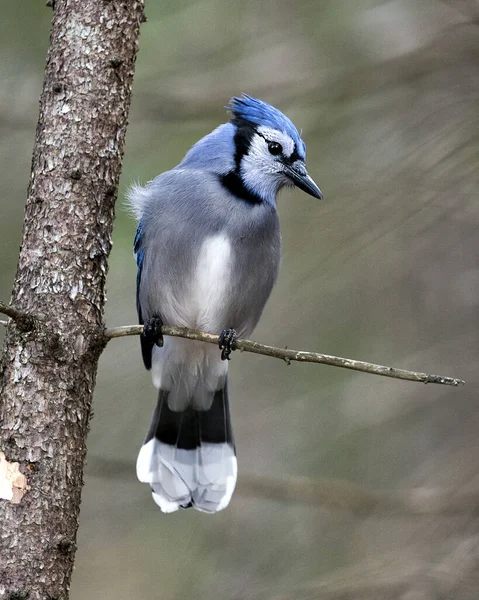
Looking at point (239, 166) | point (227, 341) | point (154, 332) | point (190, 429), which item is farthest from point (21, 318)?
point (190, 429)

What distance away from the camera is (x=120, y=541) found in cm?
575

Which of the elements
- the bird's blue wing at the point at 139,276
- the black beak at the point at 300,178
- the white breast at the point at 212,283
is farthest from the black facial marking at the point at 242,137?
the bird's blue wing at the point at 139,276

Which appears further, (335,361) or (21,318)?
(21,318)

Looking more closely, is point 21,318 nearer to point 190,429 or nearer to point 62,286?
point 62,286

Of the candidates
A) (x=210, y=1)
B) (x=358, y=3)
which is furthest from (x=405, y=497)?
(x=210, y=1)

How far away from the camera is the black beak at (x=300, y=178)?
162 inches

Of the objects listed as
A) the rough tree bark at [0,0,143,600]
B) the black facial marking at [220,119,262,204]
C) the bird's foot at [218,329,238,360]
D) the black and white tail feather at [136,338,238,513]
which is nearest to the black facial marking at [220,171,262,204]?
the black facial marking at [220,119,262,204]

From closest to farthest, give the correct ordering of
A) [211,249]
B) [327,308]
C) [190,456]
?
[211,249], [190,456], [327,308]

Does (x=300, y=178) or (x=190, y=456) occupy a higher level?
(x=300, y=178)

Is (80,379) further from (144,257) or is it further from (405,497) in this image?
(405,497)

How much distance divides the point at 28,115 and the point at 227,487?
2.50 m

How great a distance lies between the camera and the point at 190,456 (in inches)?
169

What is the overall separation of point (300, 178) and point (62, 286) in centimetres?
161

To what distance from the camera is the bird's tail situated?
4.04 meters
